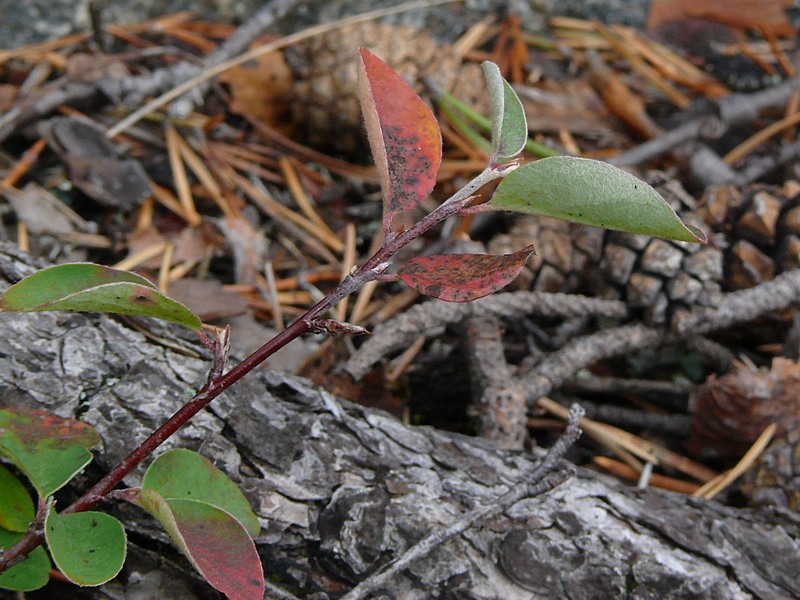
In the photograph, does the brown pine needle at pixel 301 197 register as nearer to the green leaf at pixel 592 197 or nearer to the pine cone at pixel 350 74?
→ the pine cone at pixel 350 74

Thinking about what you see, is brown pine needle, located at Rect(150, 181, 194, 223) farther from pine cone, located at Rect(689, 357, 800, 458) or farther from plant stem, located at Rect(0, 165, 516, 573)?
pine cone, located at Rect(689, 357, 800, 458)

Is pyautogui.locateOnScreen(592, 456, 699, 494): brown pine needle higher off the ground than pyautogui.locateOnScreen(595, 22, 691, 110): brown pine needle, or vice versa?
pyautogui.locateOnScreen(595, 22, 691, 110): brown pine needle

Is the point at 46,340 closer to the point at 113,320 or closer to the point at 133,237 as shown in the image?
the point at 113,320

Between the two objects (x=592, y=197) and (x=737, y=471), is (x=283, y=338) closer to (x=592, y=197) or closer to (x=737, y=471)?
(x=592, y=197)

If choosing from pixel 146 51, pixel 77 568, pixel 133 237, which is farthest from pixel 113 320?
pixel 146 51

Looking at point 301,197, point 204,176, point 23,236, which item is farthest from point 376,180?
point 23,236

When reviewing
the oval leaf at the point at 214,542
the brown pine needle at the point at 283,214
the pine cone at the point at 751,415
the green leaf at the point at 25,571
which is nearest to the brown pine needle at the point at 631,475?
the pine cone at the point at 751,415

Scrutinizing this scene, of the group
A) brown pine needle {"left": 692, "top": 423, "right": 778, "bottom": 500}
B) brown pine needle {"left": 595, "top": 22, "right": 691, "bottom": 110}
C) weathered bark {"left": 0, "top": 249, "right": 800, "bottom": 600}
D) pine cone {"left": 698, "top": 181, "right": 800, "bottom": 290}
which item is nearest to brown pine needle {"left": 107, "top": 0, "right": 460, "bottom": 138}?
brown pine needle {"left": 595, "top": 22, "right": 691, "bottom": 110}
